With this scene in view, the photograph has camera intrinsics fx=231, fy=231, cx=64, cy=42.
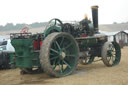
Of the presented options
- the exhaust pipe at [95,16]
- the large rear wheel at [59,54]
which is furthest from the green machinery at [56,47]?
the exhaust pipe at [95,16]

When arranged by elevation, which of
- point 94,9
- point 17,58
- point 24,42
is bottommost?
point 17,58

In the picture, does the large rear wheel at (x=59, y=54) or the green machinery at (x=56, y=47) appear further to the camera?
the green machinery at (x=56, y=47)

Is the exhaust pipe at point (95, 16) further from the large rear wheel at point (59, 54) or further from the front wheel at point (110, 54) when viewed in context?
the large rear wheel at point (59, 54)

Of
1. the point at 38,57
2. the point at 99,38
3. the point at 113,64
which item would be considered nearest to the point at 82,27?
the point at 99,38

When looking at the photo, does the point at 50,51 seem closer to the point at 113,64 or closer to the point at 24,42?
the point at 24,42

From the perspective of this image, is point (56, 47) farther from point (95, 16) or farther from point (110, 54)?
point (95, 16)

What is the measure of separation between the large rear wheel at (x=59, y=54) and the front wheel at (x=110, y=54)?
174 centimetres

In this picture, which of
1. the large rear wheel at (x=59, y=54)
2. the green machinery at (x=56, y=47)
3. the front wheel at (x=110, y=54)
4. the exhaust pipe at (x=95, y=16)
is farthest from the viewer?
the exhaust pipe at (x=95, y=16)

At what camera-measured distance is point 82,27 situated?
30.7 ft

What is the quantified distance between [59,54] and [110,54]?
310 cm

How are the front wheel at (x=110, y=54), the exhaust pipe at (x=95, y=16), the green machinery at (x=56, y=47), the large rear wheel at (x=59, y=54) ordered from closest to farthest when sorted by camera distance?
the large rear wheel at (x=59, y=54) → the green machinery at (x=56, y=47) → the front wheel at (x=110, y=54) → the exhaust pipe at (x=95, y=16)

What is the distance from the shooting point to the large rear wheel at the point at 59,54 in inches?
263

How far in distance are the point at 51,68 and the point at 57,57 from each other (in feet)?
2.17

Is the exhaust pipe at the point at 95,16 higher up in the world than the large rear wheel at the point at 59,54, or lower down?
higher up
